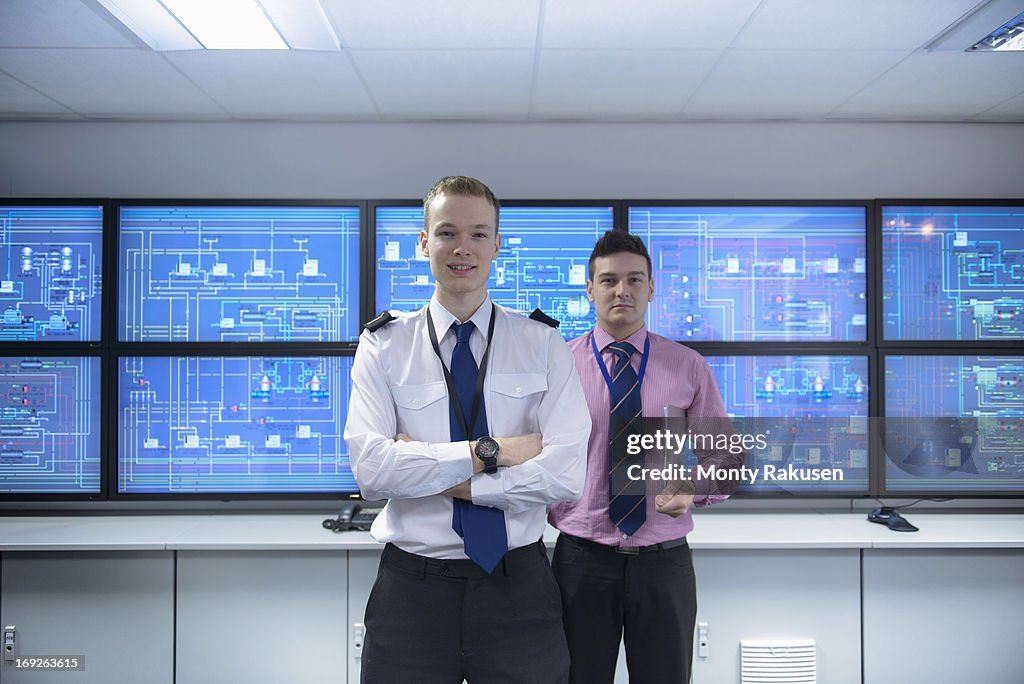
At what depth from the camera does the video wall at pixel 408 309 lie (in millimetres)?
2689

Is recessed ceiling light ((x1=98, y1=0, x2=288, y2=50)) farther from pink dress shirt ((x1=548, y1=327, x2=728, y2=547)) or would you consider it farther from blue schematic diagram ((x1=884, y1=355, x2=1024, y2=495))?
blue schematic diagram ((x1=884, y1=355, x2=1024, y2=495))

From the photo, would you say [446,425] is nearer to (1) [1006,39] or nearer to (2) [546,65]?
(2) [546,65]

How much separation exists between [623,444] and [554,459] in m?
0.42

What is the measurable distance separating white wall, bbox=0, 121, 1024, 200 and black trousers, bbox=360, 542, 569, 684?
197 centimetres

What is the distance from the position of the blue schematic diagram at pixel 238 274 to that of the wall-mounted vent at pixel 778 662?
208 cm

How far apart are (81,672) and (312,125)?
2.48 metres

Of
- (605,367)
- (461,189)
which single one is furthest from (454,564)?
(461,189)

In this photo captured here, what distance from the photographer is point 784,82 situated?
100 inches

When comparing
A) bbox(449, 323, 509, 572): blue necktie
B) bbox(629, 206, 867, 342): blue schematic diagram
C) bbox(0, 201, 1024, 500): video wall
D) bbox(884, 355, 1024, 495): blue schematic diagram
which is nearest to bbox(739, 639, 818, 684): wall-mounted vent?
bbox(0, 201, 1024, 500): video wall

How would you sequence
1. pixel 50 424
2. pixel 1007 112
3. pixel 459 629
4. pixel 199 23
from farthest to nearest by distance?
pixel 1007 112, pixel 50 424, pixel 199 23, pixel 459 629

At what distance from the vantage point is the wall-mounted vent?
236 cm

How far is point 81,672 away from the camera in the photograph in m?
2.38

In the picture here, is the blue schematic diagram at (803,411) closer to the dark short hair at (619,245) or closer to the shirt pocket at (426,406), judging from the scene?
the dark short hair at (619,245)

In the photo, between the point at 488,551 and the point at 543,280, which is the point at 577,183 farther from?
the point at 488,551
